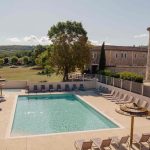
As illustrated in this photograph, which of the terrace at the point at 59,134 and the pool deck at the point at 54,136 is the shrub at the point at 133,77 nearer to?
the terrace at the point at 59,134

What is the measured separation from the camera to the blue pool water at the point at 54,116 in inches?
648

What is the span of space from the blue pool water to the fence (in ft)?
14.5

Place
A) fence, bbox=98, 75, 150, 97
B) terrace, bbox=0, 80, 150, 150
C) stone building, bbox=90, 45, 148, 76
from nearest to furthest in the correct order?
terrace, bbox=0, 80, 150, 150 → fence, bbox=98, 75, 150, 97 → stone building, bbox=90, 45, 148, 76

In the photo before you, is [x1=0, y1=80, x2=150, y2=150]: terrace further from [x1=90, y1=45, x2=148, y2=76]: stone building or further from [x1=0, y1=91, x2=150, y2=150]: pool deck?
[x1=90, y1=45, x2=148, y2=76]: stone building

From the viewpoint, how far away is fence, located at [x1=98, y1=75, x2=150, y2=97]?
21141mm

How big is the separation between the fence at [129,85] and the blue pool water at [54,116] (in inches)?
174

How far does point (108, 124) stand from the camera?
16984mm

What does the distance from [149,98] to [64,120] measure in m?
7.26

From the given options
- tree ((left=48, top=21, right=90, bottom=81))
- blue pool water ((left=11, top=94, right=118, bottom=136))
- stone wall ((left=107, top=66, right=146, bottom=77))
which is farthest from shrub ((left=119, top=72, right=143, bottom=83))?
stone wall ((left=107, top=66, right=146, bottom=77))

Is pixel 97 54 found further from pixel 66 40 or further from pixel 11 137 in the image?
pixel 11 137

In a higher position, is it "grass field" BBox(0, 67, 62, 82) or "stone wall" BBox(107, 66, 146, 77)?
"stone wall" BBox(107, 66, 146, 77)

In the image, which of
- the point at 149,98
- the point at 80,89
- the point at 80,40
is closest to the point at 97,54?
the point at 80,40

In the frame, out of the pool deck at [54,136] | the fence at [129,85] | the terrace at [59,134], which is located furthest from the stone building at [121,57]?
the pool deck at [54,136]

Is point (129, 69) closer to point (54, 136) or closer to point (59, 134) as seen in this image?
point (59, 134)
